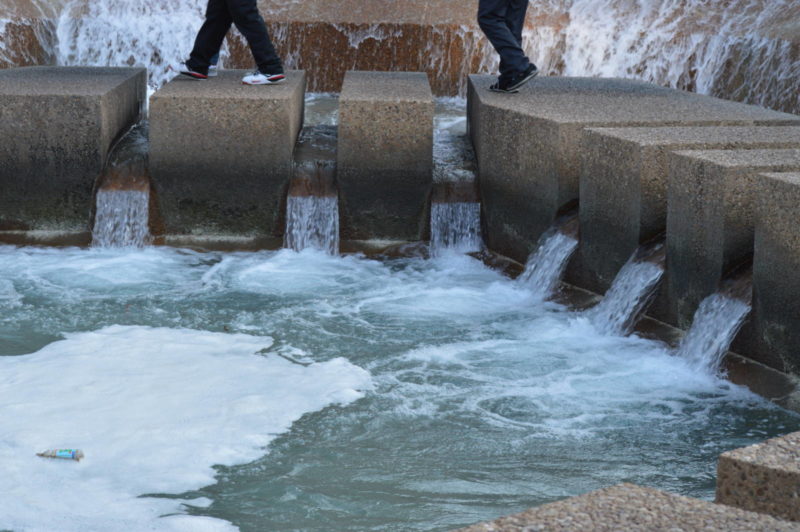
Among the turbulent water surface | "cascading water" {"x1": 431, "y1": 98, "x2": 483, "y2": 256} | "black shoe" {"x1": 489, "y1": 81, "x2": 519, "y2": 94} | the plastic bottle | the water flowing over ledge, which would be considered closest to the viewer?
the turbulent water surface

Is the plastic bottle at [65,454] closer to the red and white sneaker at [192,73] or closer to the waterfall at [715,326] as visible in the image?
the waterfall at [715,326]

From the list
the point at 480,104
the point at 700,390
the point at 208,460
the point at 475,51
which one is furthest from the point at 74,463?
the point at 475,51

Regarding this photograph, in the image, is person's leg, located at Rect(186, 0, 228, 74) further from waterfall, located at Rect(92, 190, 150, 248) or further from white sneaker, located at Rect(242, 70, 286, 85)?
waterfall, located at Rect(92, 190, 150, 248)

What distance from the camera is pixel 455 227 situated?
25.1ft

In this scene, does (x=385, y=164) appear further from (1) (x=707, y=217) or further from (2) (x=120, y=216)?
(1) (x=707, y=217)

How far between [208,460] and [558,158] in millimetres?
3171

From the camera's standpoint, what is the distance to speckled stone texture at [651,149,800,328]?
5258 mm

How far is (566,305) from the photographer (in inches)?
256

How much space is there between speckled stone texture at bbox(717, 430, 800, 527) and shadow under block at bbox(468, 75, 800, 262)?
3.80 meters

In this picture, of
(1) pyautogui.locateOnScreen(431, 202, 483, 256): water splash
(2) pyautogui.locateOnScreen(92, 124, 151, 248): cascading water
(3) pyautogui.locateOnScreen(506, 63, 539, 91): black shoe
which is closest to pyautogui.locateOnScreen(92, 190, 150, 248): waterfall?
(2) pyautogui.locateOnScreen(92, 124, 151, 248): cascading water

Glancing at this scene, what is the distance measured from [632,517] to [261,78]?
6.05m

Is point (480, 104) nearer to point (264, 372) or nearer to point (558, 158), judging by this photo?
point (558, 158)

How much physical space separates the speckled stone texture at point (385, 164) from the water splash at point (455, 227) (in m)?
0.08

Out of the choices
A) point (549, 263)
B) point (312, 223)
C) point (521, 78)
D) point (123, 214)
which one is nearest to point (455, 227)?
point (312, 223)
